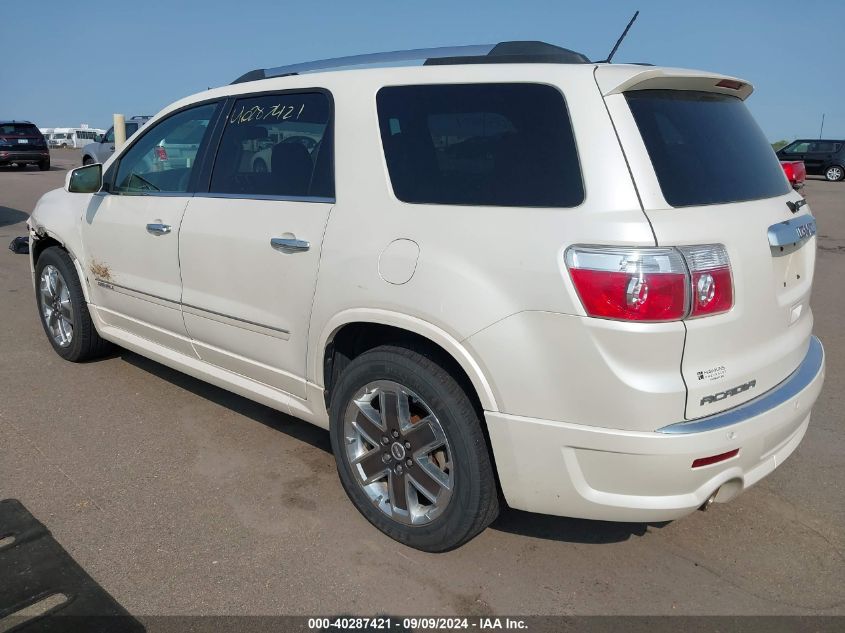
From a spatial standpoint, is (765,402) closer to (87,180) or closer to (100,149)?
(87,180)

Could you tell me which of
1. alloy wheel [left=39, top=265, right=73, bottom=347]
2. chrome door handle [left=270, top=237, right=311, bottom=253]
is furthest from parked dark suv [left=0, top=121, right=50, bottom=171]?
chrome door handle [left=270, top=237, right=311, bottom=253]

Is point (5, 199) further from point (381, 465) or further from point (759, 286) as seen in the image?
point (759, 286)

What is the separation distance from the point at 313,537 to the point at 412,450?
24.0 inches

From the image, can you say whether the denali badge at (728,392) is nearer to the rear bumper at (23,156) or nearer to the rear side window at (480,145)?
the rear side window at (480,145)

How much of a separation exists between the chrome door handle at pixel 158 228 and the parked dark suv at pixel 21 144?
24896 millimetres

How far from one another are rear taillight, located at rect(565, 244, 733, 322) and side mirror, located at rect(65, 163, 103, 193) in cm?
336

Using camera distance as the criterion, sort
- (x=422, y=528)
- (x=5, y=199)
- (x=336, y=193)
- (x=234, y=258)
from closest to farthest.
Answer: (x=422, y=528) < (x=336, y=193) < (x=234, y=258) < (x=5, y=199)

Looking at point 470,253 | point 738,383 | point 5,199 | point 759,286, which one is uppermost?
point 470,253

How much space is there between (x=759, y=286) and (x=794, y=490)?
1.48 metres

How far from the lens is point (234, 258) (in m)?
3.49

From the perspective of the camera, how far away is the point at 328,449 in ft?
12.9

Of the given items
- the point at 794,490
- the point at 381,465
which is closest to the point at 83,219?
the point at 381,465

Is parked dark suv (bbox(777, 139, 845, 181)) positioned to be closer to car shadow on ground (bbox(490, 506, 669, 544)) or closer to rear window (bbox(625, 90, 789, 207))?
rear window (bbox(625, 90, 789, 207))

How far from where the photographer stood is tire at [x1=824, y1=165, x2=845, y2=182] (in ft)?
90.4
